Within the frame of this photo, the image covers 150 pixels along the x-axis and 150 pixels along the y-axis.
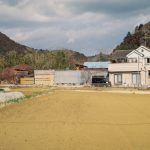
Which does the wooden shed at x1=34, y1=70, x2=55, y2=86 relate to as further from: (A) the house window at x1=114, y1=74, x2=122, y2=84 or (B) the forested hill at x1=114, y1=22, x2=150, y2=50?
(B) the forested hill at x1=114, y1=22, x2=150, y2=50

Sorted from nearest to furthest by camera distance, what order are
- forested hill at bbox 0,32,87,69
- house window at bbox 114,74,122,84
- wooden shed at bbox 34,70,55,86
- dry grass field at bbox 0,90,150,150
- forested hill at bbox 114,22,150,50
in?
dry grass field at bbox 0,90,150,150 < wooden shed at bbox 34,70,55,86 < house window at bbox 114,74,122,84 < forested hill at bbox 0,32,87,69 < forested hill at bbox 114,22,150,50

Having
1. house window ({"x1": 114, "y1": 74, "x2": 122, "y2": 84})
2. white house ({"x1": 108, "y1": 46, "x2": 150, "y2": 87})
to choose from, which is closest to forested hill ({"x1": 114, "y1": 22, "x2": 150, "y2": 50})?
white house ({"x1": 108, "y1": 46, "x2": 150, "y2": 87})

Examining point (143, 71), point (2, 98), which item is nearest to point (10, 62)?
point (143, 71)

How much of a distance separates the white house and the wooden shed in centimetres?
859

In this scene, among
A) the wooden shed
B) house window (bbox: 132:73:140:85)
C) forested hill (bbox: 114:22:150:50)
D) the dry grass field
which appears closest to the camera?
the dry grass field

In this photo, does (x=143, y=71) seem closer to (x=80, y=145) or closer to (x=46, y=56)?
(x=46, y=56)

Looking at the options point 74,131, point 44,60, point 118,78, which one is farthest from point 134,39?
point 74,131

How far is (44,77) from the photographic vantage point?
214 feet

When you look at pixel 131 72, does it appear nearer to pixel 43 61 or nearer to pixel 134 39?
pixel 43 61

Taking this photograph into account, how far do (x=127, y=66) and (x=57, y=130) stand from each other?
5013 centimetres

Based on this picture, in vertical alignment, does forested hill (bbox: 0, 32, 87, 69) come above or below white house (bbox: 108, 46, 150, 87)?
above

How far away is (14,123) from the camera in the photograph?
55.7 ft

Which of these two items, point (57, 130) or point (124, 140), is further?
point (57, 130)

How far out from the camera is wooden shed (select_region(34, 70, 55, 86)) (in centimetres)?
6438
